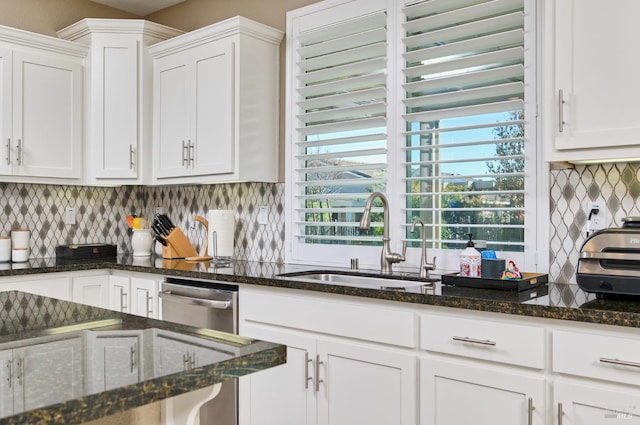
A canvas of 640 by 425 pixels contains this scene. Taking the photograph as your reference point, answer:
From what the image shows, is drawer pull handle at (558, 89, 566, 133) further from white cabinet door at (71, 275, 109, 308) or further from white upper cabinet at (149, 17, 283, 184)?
white cabinet door at (71, 275, 109, 308)

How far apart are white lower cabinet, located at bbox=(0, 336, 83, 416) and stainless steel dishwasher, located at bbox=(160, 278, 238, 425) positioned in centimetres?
167

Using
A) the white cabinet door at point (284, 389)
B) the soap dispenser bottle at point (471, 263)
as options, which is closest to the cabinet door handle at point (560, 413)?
the soap dispenser bottle at point (471, 263)

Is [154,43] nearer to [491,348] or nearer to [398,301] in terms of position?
[398,301]

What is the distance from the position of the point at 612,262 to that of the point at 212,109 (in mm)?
2328

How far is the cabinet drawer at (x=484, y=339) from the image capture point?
1872 millimetres

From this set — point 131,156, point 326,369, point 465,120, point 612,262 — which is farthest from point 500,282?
point 131,156

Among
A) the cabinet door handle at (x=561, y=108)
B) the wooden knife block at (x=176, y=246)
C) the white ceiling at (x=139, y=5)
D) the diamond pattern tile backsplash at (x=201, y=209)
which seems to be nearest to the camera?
the cabinet door handle at (x=561, y=108)

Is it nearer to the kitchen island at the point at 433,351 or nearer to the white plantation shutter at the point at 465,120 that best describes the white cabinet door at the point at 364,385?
the kitchen island at the point at 433,351

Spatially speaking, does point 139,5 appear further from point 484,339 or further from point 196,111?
point 484,339

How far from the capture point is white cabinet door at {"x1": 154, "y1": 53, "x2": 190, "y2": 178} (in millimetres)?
3609

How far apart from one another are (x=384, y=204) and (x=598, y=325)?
4.21ft

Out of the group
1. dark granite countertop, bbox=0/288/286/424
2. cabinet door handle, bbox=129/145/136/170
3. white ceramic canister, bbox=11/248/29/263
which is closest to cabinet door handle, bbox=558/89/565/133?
dark granite countertop, bbox=0/288/286/424

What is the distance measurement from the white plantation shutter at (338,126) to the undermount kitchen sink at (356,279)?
0.24m

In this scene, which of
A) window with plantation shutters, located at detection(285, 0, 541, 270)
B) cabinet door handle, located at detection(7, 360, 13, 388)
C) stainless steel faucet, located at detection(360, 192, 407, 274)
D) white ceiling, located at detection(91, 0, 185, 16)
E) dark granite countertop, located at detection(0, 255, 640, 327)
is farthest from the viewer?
white ceiling, located at detection(91, 0, 185, 16)
